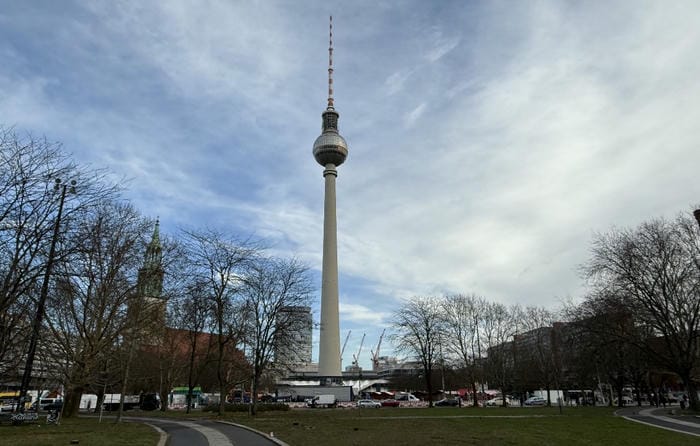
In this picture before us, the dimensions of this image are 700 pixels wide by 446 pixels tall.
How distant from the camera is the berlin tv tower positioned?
84438 millimetres

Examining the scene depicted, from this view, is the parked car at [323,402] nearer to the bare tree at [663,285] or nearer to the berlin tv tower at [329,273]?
the berlin tv tower at [329,273]

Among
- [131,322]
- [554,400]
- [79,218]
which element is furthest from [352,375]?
[79,218]

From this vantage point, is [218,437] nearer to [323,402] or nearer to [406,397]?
[323,402]

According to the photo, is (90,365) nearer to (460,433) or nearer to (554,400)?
(460,433)

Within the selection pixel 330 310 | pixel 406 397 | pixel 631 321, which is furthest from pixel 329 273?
pixel 631 321

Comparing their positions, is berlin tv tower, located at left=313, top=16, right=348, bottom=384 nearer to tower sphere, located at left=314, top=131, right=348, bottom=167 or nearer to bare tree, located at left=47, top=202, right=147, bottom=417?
tower sphere, located at left=314, top=131, right=348, bottom=167

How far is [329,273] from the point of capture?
282 ft

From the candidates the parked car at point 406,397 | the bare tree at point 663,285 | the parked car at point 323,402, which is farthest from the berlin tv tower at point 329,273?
the bare tree at point 663,285

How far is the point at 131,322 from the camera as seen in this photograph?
29.9m

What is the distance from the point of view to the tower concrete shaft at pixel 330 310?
277 feet

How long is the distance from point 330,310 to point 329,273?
6.41 m

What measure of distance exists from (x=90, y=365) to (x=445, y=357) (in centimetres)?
4443

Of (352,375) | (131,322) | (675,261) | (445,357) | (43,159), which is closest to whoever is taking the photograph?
(43,159)

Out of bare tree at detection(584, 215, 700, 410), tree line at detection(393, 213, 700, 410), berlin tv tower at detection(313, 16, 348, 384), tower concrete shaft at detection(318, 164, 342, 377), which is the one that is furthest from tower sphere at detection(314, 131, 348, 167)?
bare tree at detection(584, 215, 700, 410)
